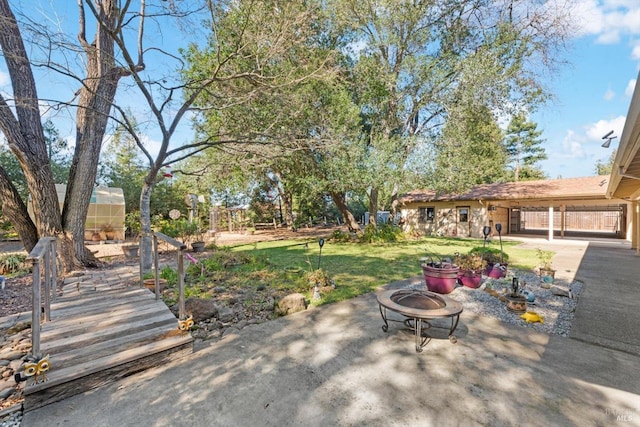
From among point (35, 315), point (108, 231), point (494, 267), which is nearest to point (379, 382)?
point (35, 315)

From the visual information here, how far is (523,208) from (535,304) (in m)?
17.1

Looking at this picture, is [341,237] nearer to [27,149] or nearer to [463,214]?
[463,214]

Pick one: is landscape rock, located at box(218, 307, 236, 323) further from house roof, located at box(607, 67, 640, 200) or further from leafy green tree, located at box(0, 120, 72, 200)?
leafy green tree, located at box(0, 120, 72, 200)

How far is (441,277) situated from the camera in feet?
17.3

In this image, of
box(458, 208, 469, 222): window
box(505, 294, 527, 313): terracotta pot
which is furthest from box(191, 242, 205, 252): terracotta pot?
box(458, 208, 469, 222): window

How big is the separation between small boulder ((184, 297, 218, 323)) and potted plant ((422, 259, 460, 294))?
3.92m

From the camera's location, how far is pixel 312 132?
10.9 metres

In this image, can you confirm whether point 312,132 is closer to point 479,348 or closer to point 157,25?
point 157,25

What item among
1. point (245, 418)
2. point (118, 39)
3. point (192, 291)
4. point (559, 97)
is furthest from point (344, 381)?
point (559, 97)

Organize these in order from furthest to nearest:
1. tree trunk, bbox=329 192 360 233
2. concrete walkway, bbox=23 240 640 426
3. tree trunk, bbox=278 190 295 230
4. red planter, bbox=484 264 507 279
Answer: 1. tree trunk, bbox=278 190 295 230
2. tree trunk, bbox=329 192 360 233
3. red planter, bbox=484 264 507 279
4. concrete walkway, bbox=23 240 640 426

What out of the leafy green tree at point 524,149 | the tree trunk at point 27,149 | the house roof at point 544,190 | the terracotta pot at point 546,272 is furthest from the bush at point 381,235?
the leafy green tree at point 524,149

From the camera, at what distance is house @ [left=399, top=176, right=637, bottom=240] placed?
14.2 meters

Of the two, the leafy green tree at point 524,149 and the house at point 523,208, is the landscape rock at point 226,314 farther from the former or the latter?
the leafy green tree at point 524,149

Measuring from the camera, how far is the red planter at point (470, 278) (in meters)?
5.99
